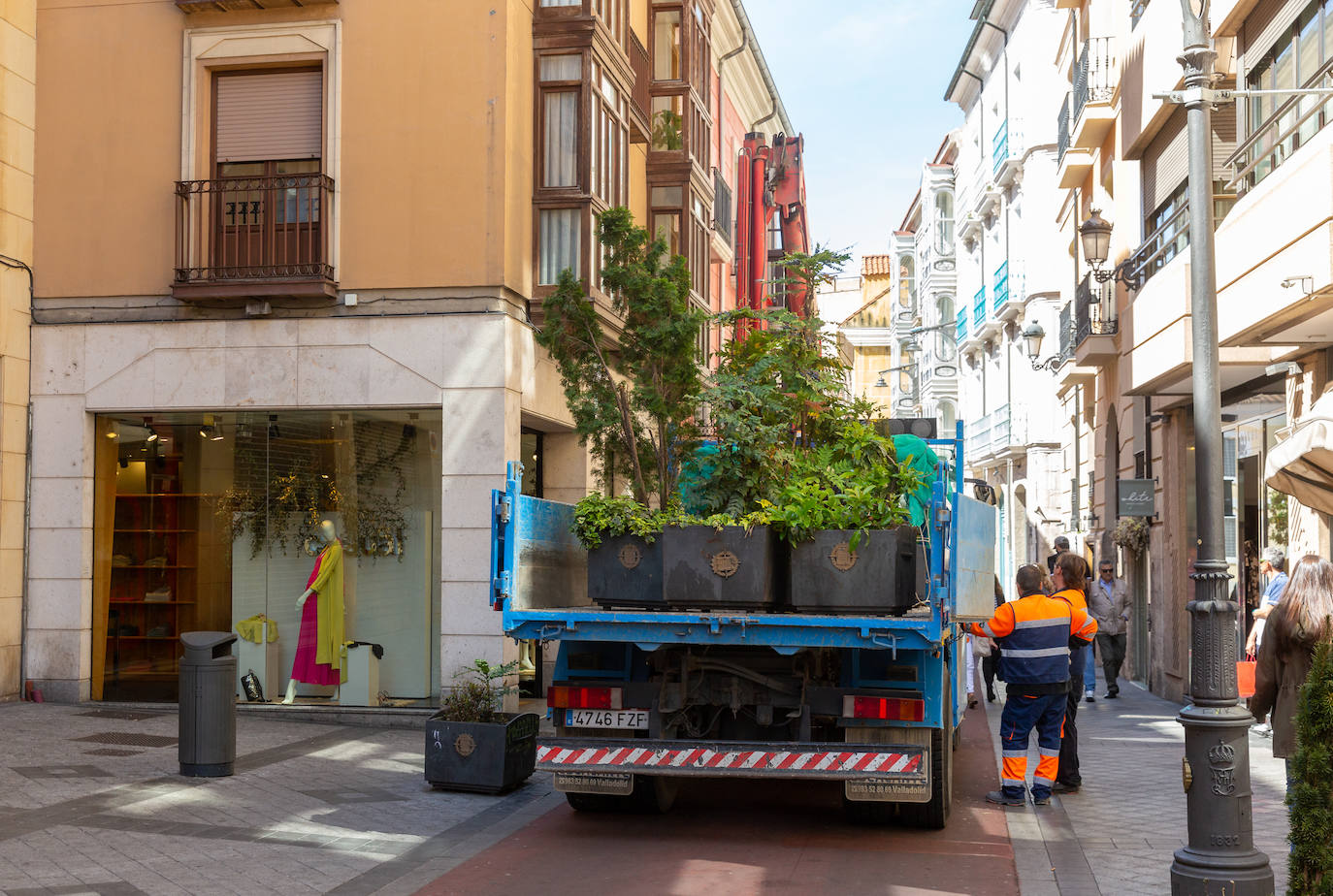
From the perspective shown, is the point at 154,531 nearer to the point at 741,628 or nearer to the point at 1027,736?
the point at 741,628

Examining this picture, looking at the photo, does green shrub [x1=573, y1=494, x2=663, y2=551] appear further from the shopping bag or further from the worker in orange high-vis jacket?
the shopping bag

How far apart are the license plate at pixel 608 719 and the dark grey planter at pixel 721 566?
0.79 meters

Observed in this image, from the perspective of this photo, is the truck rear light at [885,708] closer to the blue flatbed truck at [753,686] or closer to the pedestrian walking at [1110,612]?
the blue flatbed truck at [753,686]

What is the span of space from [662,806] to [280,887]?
305 centimetres

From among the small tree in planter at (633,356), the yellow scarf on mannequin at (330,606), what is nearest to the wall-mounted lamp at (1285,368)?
the small tree in planter at (633,356)

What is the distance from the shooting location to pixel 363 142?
46.7 ft

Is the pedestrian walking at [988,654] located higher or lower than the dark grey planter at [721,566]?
lower

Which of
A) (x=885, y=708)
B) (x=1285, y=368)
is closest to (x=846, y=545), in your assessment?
(x=885, y=708)

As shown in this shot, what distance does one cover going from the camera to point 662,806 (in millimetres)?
9508

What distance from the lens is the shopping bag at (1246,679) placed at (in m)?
7.17

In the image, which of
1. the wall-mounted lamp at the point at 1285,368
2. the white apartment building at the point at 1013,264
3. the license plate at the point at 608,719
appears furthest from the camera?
the white apartment building at the point at 1013,264

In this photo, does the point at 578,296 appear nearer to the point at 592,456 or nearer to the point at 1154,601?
the point at 592,456

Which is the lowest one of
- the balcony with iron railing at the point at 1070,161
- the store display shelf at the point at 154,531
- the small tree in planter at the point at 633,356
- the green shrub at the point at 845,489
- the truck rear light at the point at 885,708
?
the truck rear light at the point at 885,708

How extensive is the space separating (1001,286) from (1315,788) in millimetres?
32717
